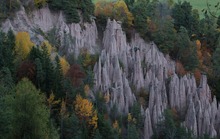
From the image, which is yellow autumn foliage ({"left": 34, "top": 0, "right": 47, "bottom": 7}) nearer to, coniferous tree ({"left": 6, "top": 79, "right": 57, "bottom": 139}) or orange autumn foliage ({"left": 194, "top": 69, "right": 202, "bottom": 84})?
orange autumn foliage ({"left": 194, "top": 69, "right": 202, "bottom": 84})

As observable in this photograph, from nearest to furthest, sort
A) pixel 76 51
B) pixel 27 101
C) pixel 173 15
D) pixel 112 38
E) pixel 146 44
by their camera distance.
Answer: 1. pixel 27 101
2. pixel 76 51
3. pixel 112 38
4. pixel 146 44
5. pixel 173 15

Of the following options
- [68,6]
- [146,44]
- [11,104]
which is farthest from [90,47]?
[11,104]

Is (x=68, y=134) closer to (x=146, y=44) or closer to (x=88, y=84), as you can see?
(x=88, y=84)

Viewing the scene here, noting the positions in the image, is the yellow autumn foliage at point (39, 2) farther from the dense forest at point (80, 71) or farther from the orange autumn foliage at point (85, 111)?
the orange autumn foliage at point (85, 111)

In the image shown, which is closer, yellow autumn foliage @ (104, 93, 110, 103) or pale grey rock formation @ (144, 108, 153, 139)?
yellow autumn foliage @ (104, 93, 110, 103)

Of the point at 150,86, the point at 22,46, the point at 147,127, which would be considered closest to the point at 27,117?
the point at 22,46

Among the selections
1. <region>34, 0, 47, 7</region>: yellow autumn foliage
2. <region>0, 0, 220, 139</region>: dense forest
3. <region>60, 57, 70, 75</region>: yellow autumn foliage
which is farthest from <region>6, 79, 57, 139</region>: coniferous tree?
<region>34, 0, 47, 7</region>: yellow autumn foliage

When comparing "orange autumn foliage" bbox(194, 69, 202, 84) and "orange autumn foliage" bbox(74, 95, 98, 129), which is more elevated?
"orange autumn foliage" bbox(194, 69, 202, 84)

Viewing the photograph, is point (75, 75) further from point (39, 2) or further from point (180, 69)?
point (180, 69)
